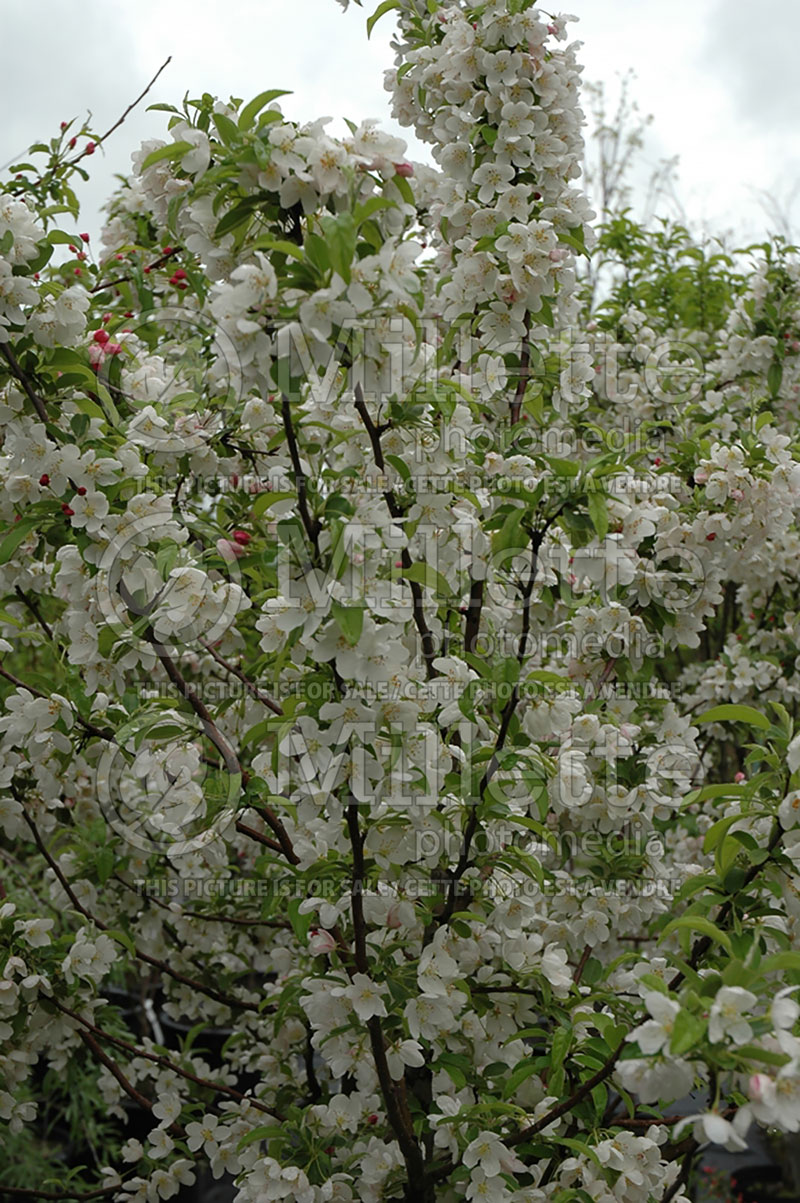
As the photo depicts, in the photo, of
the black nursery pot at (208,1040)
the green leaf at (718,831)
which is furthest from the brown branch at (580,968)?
the black nursery pot at (208,1040)

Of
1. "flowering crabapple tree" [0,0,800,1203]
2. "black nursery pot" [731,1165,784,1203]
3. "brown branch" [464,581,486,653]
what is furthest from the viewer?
"black nursery pot" [731,1165,784,1203]

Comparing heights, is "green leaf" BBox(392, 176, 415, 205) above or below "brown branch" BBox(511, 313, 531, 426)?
above

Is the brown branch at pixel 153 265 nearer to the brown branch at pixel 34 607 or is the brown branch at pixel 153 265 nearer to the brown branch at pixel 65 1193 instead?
the brown branch at pixel 34 607

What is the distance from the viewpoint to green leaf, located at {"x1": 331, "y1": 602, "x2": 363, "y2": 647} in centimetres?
129

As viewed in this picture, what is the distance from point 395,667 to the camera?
143 cm

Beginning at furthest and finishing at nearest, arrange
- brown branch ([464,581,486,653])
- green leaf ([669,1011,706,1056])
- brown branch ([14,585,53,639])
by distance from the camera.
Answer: brown branch ([14,585,53,639])
brown branch ([464,581,486,653])
green leaf ([669,1011,706,1056])

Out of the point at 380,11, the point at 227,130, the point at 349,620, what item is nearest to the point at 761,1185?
the point at 349,620

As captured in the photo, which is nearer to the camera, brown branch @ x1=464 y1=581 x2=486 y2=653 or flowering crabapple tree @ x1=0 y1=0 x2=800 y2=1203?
flowering crabapple tree @ x1=0 y1=0 x2=800 y2=1203

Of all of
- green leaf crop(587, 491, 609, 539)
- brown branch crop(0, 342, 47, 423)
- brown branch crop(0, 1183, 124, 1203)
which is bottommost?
brown branch crop(0, 1183, 124, 1203)

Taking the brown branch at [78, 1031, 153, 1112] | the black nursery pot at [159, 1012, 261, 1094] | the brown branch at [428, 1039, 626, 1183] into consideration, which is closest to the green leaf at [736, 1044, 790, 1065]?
the brown branch at [428, 1039, 626, 1183]

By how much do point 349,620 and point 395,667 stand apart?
161mm

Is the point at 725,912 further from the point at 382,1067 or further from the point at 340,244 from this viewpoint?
the point at 340,244

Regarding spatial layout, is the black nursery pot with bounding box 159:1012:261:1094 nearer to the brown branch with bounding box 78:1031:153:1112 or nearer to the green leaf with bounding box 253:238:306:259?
the brown branch with bounding box 78:1031:153:1112

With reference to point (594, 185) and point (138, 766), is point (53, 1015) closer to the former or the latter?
point (138, 766)
